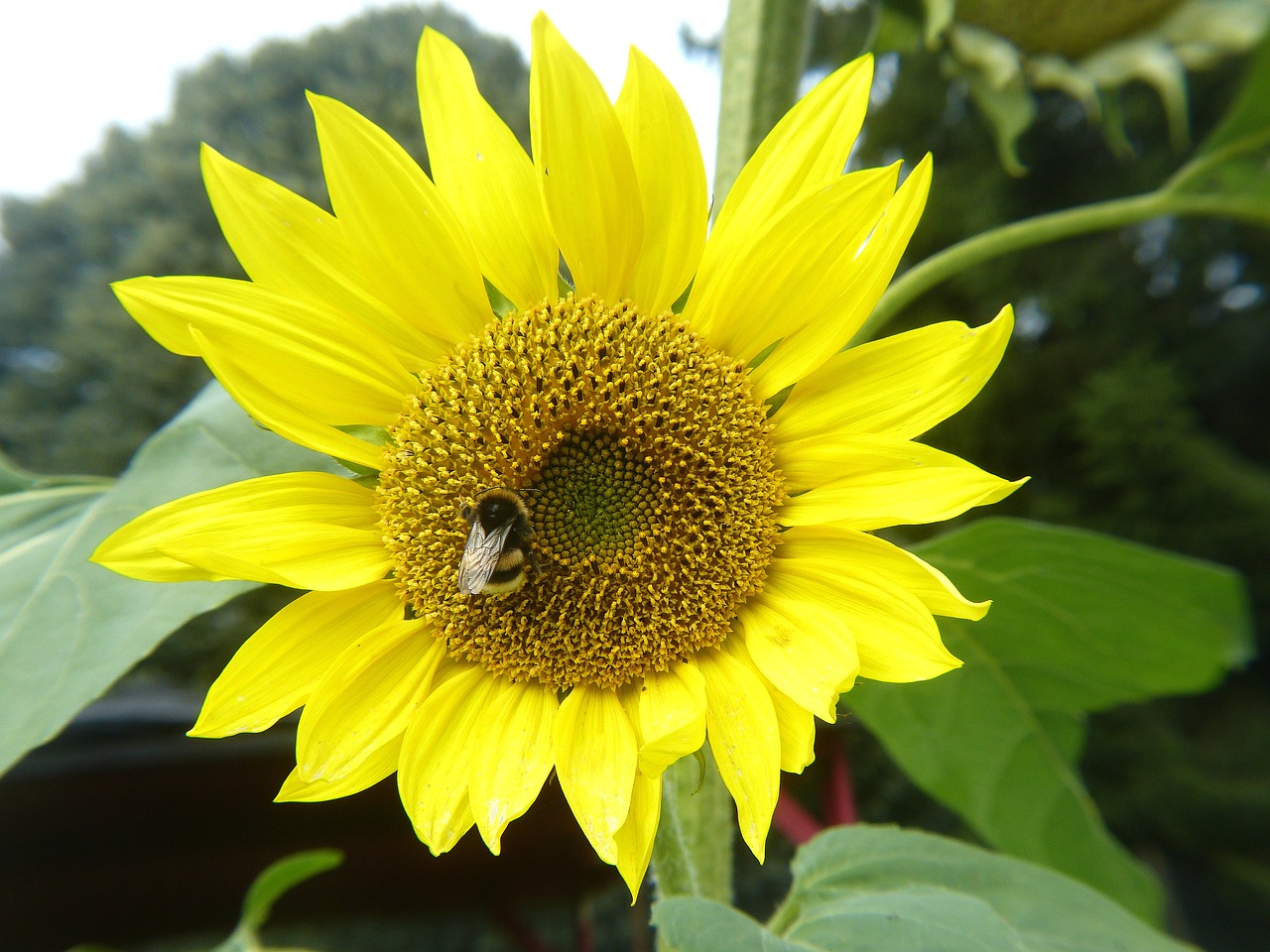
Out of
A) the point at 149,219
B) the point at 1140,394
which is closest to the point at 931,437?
the point at 1140,394

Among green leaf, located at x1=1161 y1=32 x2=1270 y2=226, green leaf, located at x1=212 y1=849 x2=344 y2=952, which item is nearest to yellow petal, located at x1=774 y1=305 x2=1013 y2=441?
green leaf, located at x1=1161 y1=32 x2=1270 y2=226

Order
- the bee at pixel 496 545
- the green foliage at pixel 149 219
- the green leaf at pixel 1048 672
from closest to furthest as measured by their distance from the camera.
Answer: the bee at pixel 496 545 → the green leaf at pixel 1048 672 → the green foliage at pixel 149 219

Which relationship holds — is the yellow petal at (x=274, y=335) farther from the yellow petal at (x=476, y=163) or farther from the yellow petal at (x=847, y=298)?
the yellow petal at (x=847, y=298)

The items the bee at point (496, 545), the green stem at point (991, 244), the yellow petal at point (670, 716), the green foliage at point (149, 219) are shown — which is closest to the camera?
the yellow petal at point (670, 716)

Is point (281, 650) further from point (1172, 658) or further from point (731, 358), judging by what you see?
point (1172, 658)

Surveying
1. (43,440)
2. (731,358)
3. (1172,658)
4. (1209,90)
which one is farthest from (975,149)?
(43,440)

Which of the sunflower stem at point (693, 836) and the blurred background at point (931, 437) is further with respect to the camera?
the blurred background at point (931, 437)

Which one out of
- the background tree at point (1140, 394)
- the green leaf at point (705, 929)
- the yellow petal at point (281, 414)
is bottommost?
the background tree at point (1140, 394)

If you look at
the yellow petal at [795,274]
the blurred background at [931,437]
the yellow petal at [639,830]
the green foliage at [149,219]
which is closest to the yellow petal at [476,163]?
the yellow petal at [795,274]
